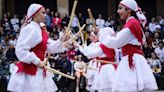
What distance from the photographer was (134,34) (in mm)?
7285

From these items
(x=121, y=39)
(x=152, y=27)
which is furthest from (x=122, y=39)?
(x=152, y=27)

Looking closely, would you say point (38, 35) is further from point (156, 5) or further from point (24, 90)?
point (156, 5)

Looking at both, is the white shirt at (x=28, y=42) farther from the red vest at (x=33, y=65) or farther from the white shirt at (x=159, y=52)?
the white shirt at (x=159, y=52)

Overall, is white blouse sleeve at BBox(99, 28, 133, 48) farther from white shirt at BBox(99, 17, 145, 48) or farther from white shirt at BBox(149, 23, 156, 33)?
white shirt at BBox(149, 23, 156, 33)

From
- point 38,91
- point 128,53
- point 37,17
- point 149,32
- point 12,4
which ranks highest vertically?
point 12,4

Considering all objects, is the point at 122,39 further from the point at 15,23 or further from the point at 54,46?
the point at 15,23

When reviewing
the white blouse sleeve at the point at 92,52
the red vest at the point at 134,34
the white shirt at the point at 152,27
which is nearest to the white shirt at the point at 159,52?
the white shirt at the point at 152,27

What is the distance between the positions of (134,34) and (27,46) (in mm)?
1628

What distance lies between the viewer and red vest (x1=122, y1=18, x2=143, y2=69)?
23.9 ft

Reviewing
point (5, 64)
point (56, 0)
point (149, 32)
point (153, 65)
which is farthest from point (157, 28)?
point (5, 64)

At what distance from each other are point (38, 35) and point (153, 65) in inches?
470

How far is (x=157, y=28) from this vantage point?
2300 centimetres

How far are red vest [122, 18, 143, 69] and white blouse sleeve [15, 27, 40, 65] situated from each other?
4.60 ft

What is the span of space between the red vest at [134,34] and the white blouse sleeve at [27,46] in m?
1.40
